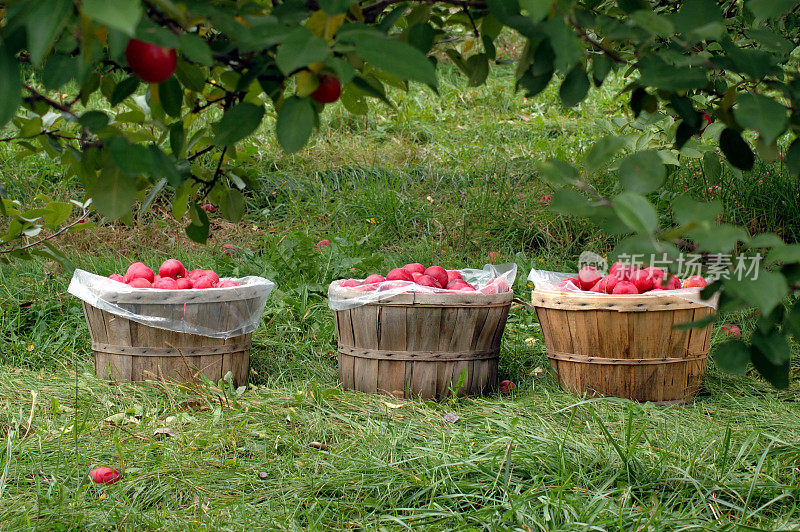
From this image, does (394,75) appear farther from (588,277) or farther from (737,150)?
(588,277)

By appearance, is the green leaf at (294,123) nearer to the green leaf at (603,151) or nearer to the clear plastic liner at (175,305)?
the green leaf at (603,151)

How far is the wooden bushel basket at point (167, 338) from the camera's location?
293 cm

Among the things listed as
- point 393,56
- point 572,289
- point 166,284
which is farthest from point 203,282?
point 393,56

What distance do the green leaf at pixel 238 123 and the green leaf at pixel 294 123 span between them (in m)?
0.08

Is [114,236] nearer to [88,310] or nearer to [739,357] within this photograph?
[88,310]

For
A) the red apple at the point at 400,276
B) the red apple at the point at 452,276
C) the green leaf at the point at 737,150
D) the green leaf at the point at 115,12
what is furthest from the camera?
the red apple at the point at 452,276

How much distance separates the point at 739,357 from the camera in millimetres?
929

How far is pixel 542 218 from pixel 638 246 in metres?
4.24

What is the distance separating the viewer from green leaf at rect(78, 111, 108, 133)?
36.1 inches

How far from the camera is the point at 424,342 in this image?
283 centimetres

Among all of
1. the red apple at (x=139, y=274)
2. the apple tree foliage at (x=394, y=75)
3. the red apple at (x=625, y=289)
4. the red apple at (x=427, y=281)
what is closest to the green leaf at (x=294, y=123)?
the apple tree foliage at (x=394, y=75)

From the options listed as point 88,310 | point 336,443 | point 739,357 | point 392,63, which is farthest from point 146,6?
point 88,310

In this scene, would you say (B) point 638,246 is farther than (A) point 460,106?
No

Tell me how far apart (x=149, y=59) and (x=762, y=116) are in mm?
763
